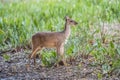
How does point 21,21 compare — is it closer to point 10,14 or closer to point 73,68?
point 10,14

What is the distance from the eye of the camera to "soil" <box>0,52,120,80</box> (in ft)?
27.8

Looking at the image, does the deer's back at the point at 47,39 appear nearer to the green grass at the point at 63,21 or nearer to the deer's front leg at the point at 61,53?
the deer's front leg at the point at 61,53

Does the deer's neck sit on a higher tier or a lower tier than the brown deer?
higher

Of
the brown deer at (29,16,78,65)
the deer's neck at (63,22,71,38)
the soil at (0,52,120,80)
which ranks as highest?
the deer's neck at (63,22,71,38)

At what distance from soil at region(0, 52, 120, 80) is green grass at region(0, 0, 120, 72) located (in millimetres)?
203

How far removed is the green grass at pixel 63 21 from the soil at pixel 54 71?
0.20 metres

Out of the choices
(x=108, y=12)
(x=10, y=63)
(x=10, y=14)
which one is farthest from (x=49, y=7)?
(x=10, y=63)

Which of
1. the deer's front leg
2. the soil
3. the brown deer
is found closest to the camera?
the soil

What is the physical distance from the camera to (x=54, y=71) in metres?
8.98

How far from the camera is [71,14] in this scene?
46.0 ft

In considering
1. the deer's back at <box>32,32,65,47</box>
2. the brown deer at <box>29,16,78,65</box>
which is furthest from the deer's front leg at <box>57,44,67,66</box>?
the deer's back at <box>32,32,65,47</box>

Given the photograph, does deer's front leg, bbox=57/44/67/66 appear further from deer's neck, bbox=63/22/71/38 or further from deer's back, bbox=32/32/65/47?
deer's neck, bbox=63/22/71/38

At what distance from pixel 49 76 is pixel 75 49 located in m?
1.22

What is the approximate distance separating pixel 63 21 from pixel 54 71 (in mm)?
4139
